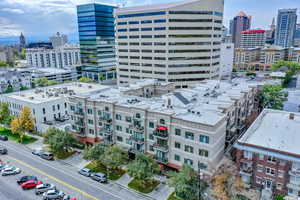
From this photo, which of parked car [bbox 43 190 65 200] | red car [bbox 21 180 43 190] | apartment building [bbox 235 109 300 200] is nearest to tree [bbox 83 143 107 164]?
parked car [bbox 43 190 65 200]

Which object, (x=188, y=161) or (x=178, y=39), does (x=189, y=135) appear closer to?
(x=188, y=161)

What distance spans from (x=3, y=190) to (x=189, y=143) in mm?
36794

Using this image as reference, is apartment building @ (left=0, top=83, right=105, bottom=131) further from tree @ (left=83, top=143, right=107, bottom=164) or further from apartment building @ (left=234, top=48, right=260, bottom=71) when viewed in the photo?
apartment building @ (left=234, top=48, right=260, bottom=71)

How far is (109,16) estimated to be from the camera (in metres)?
150

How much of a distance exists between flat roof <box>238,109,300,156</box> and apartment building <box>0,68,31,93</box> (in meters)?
126

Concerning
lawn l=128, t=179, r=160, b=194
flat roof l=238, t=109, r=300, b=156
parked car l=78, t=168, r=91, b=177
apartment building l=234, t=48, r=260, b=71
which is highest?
apartment building l=234, t=48, r=260, b=71

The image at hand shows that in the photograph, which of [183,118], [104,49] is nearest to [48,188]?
[183,118]

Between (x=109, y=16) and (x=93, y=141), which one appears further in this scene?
(x=109, y=16)

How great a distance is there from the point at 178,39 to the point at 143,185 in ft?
240

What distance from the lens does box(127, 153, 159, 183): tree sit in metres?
37.8

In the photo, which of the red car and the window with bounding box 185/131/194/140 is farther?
the red car

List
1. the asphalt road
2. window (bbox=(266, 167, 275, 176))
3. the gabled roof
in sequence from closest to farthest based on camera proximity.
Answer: window (bbox=(266, 167, 275, 176))
the asphalt road
the gabled roof

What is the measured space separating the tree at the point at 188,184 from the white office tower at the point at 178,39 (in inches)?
2702

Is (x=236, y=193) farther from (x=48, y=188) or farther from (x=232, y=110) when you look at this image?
(x=48, y=188)
